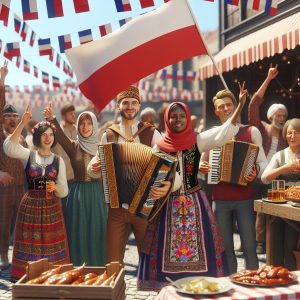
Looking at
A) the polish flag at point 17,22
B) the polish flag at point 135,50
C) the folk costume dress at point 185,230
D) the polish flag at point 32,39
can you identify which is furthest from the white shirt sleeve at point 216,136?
the polish flag at point 32,39

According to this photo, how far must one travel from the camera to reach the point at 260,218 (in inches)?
270

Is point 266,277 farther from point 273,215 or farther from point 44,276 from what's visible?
point 273,215

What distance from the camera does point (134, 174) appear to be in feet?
13.7

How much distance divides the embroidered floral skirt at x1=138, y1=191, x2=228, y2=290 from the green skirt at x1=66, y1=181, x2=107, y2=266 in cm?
150

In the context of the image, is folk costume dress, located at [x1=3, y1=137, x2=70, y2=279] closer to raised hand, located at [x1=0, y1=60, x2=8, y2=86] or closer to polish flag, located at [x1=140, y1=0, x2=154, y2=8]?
raised hand, located at [x1=0, y1=60, x2=8, y2=86]

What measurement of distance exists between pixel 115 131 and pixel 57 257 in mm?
1495

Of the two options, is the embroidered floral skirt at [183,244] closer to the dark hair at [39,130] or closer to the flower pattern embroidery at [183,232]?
the flower pattern embroidery at [183,232]

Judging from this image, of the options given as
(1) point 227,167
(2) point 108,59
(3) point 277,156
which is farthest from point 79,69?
(3) point 277,156

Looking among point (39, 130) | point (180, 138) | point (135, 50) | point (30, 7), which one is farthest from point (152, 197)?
point (30, 7)

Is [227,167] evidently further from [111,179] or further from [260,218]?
[260,218]

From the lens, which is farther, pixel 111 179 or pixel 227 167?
pixel 227 167

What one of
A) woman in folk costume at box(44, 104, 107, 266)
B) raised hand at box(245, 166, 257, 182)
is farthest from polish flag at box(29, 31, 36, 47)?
raised hand at box(245, 166, 257, 182)

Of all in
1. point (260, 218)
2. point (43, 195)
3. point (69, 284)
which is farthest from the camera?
point (260, 218)

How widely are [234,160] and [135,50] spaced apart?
5.25 feet
